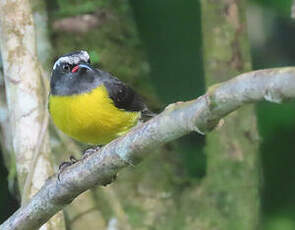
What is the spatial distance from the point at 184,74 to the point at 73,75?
1.94 meters

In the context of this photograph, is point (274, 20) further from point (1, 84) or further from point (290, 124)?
point (1, 84)

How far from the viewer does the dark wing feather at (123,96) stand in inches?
189

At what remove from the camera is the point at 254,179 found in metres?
5.83

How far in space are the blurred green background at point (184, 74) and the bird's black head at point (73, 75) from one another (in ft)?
4.41

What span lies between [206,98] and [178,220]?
3412 mm

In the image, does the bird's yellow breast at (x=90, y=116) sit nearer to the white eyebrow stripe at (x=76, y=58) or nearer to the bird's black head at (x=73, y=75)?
the bird's black head at (x=73, y=75)

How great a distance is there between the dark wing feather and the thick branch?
1.06m

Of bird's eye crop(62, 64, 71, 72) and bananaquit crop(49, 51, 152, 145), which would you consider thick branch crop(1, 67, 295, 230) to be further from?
bird's eye crop(62, 64, 71, 72)

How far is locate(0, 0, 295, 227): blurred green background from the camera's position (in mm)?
6273

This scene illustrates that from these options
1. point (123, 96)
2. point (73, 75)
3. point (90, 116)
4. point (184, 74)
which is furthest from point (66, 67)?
point (184, 74)

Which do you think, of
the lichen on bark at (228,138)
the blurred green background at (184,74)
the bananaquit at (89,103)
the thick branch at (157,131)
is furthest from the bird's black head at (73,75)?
the blurred green background at (184,74)

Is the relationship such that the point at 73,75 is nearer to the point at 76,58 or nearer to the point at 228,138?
the point at 76,58

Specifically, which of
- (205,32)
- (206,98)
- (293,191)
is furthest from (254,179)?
(206,98)

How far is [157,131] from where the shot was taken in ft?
9.95
